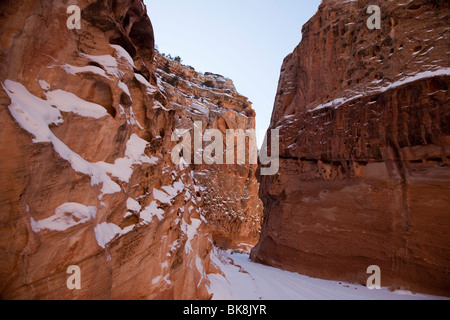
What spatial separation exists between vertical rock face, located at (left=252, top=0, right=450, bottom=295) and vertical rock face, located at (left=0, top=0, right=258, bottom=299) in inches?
323

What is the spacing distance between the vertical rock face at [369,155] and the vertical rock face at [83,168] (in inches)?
323

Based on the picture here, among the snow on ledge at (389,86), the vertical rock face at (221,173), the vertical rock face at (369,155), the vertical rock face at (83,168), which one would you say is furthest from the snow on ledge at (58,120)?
the vertical rock face at (221,173)

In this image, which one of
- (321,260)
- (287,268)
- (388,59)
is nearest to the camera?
(388,59)

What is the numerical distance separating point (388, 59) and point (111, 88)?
533 inches

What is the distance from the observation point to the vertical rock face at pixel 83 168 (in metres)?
3.81

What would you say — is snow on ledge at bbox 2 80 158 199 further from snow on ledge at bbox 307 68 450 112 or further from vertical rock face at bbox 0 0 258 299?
snow on ledge at bbox 307 68 450 112

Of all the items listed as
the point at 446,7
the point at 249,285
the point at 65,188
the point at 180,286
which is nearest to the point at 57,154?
the point at 65,188

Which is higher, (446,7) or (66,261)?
(446,7)

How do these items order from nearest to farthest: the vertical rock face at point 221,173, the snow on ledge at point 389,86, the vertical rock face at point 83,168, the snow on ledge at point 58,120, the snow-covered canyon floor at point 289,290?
the vertical rock face at point 83,168 → the snow on ledge at point 58,120 → the snow-covered canyon floor at point 289,290 → the snow on ledge at point 389,86 → the vertical rock face at point 221,173

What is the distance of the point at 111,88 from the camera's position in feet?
20.5

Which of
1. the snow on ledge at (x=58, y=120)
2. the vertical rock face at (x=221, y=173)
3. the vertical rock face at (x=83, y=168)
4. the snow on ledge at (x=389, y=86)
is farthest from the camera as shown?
the vertical rock face at (x=221, y=173)

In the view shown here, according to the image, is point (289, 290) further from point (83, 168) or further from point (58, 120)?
point (58, 120)

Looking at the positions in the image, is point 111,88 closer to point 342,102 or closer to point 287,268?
point 342,102

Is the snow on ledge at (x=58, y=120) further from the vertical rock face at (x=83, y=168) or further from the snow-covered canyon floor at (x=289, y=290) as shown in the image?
the snow-covered canyon floor at (x=289, y=290)
